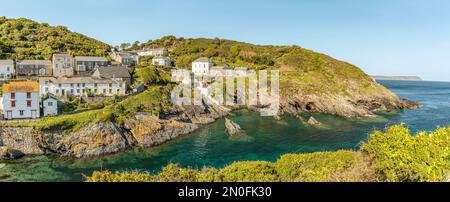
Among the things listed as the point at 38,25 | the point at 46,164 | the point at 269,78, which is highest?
the point at 38,25

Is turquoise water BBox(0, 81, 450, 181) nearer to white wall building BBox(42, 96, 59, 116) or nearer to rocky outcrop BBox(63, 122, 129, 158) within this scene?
rocky outcrop BBox(63, 122, 129, 158)

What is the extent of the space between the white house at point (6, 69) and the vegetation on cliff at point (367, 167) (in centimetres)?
5493

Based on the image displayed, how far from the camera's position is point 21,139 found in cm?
3412

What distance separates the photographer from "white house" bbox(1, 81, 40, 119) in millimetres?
37188

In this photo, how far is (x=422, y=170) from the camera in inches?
533

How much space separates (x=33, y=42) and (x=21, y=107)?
195ft

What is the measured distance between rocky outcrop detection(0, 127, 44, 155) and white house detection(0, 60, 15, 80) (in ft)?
97.2

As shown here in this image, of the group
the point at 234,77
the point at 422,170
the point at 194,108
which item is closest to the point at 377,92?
the point at 234,77

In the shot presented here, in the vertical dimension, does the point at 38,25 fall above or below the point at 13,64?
above

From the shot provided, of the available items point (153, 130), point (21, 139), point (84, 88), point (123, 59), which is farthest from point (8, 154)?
point (123, 59)

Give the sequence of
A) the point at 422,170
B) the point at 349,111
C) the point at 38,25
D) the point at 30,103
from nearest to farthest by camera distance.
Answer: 1. the point at 422,170
2. the point at 30,103
3. the point at 349,111
4. the point at 38,25

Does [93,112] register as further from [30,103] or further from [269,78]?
[269,78]
